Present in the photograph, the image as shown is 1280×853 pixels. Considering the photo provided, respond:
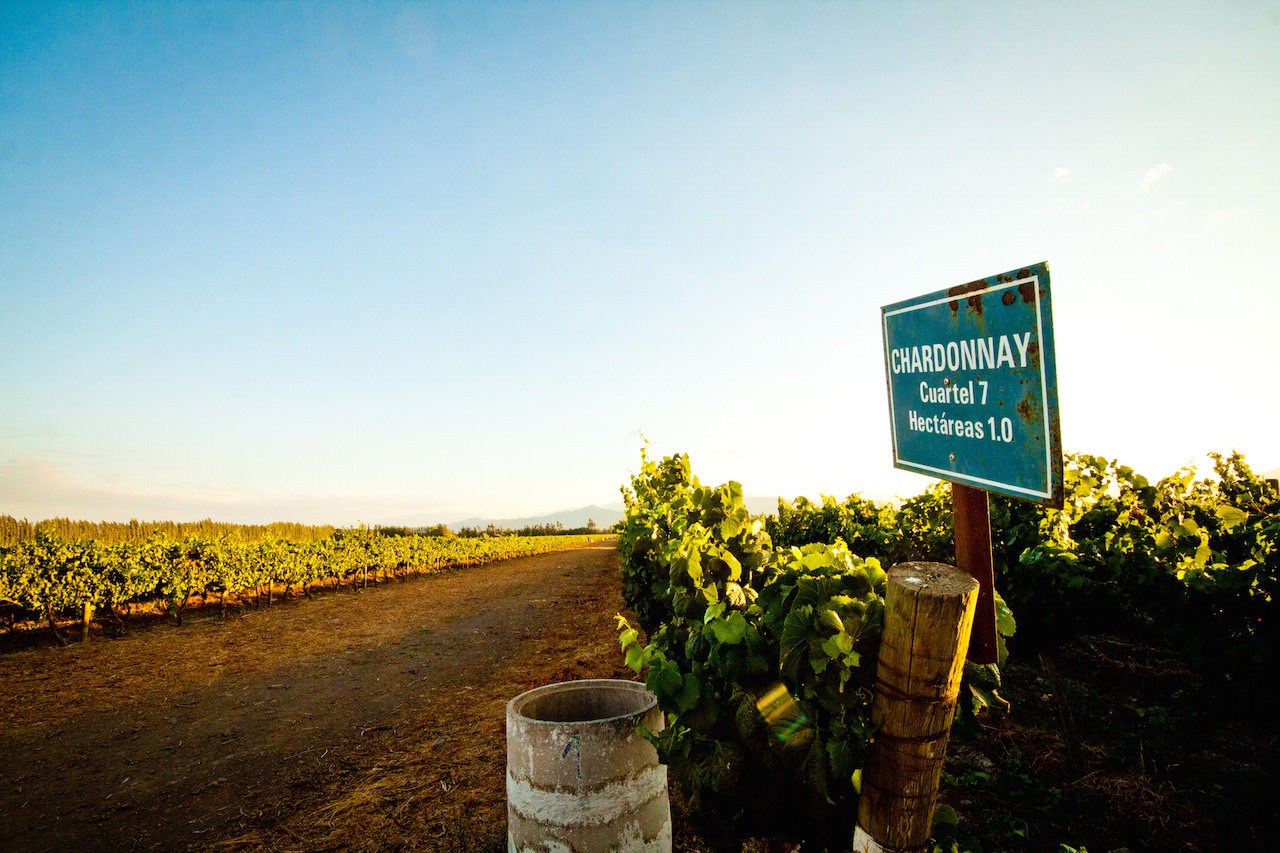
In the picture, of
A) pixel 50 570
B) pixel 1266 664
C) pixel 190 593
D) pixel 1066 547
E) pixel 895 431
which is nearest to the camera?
pixel 895 431

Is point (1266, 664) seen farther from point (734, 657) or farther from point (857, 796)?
point (734, 657)

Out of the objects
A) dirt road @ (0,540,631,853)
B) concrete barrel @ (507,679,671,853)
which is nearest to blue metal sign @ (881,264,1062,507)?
concrete barrel @ (507,679,671,853)

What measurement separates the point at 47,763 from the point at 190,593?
8.52 metres

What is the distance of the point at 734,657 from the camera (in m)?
2.31

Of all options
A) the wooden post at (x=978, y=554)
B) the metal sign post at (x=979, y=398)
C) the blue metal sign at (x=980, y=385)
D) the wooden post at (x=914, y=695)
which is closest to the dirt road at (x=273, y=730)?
the wooden post at (x=914, y=695)

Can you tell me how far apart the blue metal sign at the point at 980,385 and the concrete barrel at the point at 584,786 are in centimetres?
187

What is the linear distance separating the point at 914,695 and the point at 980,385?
940 mm

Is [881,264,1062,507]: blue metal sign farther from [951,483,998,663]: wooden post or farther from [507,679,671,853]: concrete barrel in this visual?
[507,679,671,853]: concrete barrel

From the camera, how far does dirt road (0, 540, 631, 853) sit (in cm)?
441

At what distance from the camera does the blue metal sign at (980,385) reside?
4.95 feet

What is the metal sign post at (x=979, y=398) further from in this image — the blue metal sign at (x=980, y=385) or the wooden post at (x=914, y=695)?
the wooden post at (x=914, y=695)

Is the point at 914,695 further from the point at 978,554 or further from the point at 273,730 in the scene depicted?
the point at 273,730

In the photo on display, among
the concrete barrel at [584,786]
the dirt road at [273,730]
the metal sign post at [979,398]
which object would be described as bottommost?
the dirt road at [273,730]

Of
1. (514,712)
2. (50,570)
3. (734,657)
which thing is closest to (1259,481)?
(734,657)
